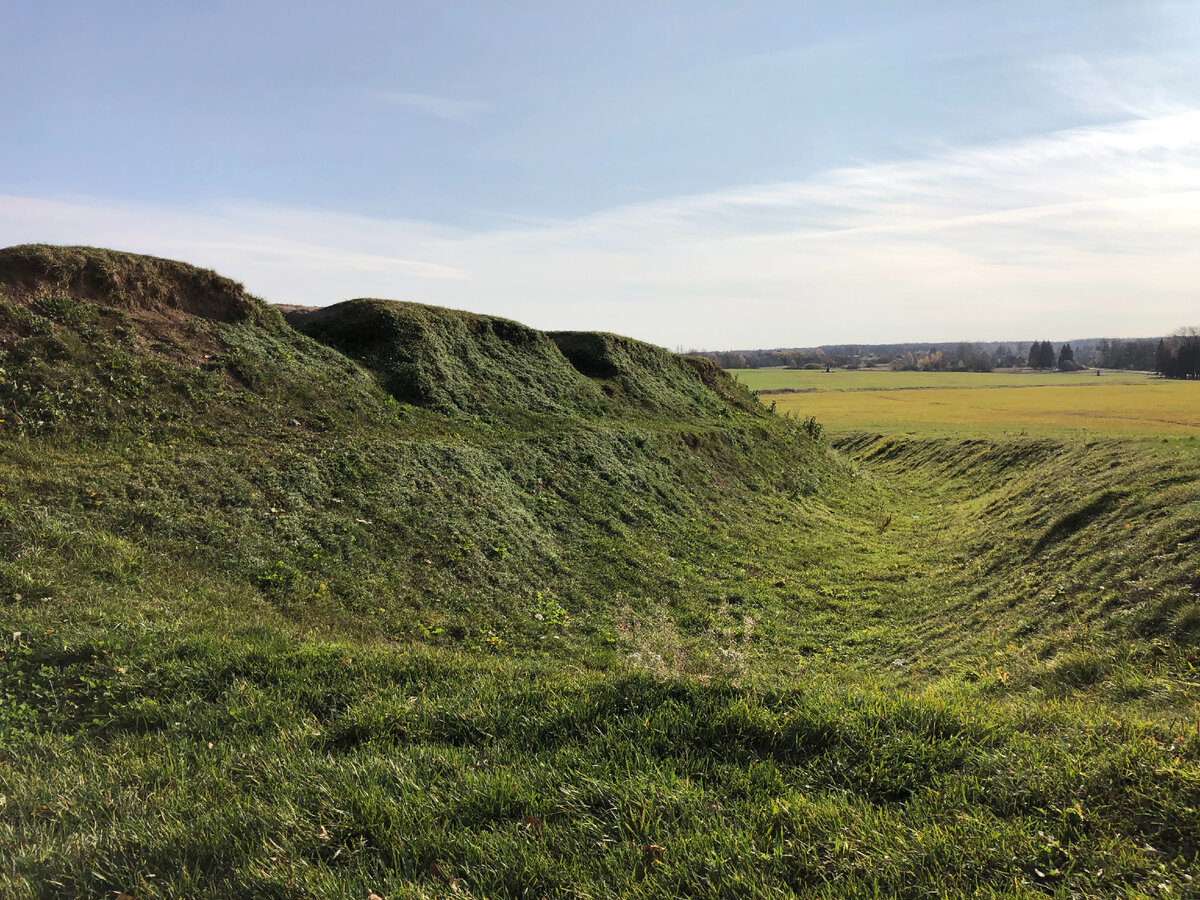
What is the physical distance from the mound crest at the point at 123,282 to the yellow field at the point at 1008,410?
126ft

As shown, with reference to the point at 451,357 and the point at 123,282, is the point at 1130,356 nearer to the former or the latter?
the point at 451,357

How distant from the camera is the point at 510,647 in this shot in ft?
33.3

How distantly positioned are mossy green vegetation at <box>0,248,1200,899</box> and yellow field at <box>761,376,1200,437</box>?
1883 centimetres

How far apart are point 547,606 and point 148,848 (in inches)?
348

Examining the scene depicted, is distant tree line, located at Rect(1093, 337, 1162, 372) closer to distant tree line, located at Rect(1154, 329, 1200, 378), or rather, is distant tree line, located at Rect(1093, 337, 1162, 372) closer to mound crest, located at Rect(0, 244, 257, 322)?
distant tree line, located at Rect(1154, 329, 1200, 378)

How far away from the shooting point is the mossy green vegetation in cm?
345

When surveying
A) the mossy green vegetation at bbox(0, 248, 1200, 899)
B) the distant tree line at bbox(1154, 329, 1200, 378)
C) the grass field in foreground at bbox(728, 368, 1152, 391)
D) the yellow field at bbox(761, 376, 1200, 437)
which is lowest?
the mossy green vegetation at bbox(0, 248, 1200, 899)

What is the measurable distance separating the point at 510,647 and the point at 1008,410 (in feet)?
190

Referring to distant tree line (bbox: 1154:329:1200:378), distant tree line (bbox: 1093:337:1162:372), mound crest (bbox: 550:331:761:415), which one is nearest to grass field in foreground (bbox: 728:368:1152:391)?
distant tree line (bbox: 1154:329:1200:378)

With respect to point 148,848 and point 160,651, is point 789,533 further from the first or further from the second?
point 148,848

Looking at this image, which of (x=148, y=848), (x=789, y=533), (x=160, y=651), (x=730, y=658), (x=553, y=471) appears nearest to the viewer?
(x=148, y=848)

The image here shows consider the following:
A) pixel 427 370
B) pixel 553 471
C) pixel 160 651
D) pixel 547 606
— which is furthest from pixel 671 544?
pixel 160 651

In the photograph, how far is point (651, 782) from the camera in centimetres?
406

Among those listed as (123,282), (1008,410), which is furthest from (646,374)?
(1008,410)
